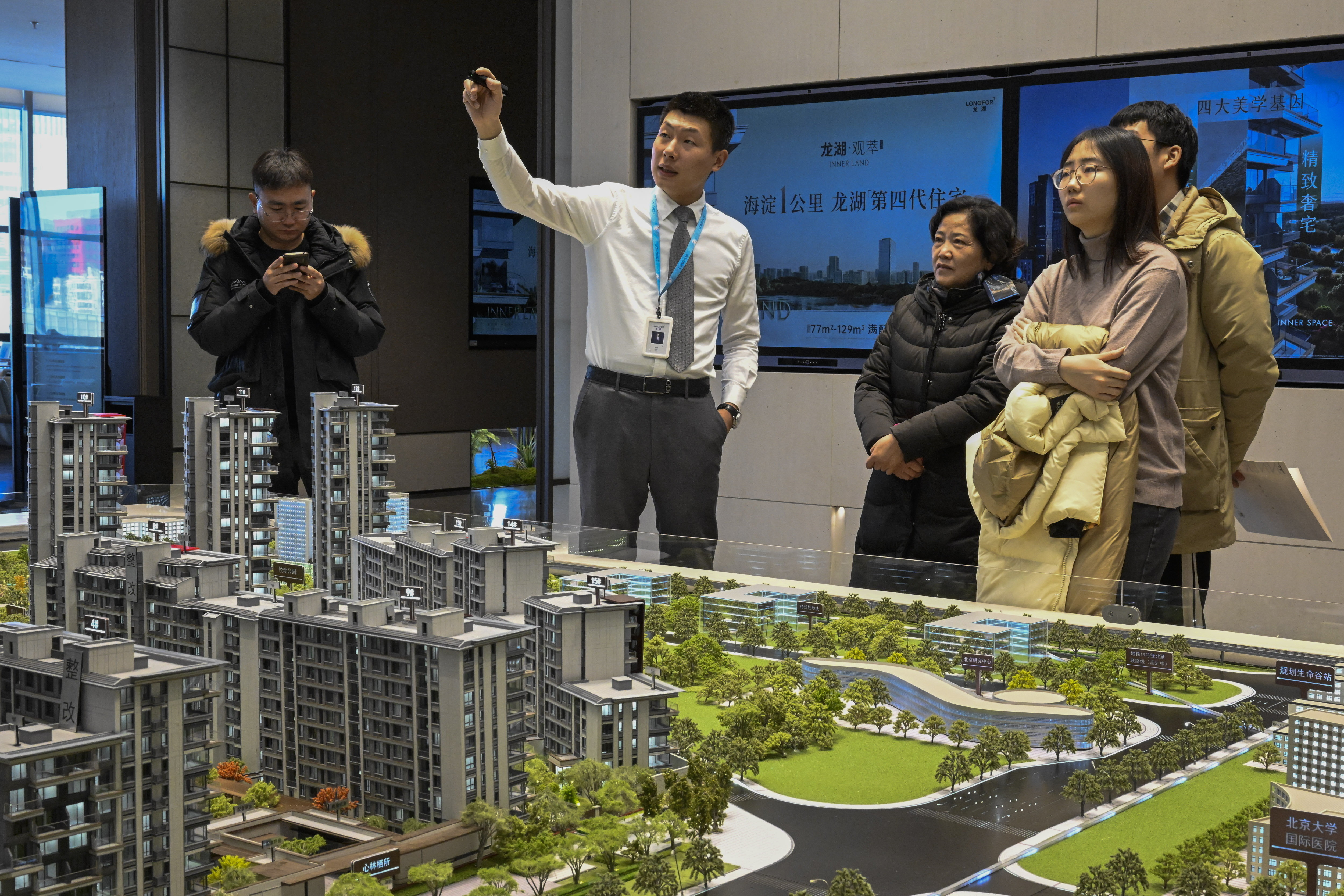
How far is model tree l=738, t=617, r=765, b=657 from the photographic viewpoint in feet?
8.97

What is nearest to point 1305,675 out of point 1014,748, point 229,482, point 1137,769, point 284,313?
point 1137,769

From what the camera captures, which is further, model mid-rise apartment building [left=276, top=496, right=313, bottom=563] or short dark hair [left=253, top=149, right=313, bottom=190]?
short dark hair [left=253, top=149, right=313, bottom=190]

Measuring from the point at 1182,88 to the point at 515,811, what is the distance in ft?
15.9

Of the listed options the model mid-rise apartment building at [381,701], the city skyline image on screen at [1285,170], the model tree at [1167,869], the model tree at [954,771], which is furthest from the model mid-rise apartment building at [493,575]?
the city skyline image on screen at [1285,170]

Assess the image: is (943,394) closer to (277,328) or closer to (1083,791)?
(1083,791)

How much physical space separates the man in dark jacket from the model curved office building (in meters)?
2.01

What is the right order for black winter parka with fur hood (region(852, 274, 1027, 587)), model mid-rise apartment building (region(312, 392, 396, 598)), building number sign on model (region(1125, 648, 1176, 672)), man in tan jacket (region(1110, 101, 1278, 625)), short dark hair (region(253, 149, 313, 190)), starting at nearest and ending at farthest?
building number sign on model (region(1125, 648, 1176, 672)) → man in tan jacket (region(1110, 101, 1278, 625)) → model mid-rise apartment building (region(312, 392, 396, 598)) → black winter parka with fur hood (region(852, 274, 1027, 587)) → short dark hair (region(253, 149, 313, 190))

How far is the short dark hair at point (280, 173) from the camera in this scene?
3.86 metres

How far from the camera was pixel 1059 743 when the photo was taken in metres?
2.14

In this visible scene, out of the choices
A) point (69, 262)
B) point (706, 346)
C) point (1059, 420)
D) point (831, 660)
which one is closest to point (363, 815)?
point (831, 660)

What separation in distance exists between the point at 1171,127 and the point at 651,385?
1.55 meters

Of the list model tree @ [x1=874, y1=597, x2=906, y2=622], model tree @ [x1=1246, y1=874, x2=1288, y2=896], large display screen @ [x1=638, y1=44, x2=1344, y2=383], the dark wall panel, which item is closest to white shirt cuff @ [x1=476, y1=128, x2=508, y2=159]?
model tree @ [x1=874, y1=597, x2=906, y2=622]

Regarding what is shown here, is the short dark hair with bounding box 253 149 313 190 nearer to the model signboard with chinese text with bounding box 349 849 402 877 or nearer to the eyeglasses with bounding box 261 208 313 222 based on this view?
the eyeglasses with bounding box 261 208 313 222

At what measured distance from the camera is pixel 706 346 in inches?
149
